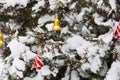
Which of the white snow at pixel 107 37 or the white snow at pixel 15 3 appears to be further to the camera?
the white snow at pixel 15 3

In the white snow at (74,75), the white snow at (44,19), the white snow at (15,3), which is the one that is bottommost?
the white snow at (74,75)

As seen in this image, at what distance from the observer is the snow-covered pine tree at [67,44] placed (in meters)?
3.37

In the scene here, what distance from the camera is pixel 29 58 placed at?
11.3 feet

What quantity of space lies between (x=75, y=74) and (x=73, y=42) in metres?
0.37

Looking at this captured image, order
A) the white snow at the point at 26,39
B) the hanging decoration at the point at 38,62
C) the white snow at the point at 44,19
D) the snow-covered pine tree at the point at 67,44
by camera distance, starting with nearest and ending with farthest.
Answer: the hanging decoration at the point at 38,62 < the snow-covered pine tree at the point at 67,44 < the white snow at the point at 26,39 < the white snow at the point at 44,19

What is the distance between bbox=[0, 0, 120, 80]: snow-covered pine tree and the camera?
11.1 ft

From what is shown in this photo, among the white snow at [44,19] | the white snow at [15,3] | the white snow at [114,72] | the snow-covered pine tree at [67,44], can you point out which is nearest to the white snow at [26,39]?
the snow-covered pine tree at [67,44]

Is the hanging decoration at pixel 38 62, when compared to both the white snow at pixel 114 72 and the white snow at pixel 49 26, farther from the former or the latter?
the white snow at pixel 114 72

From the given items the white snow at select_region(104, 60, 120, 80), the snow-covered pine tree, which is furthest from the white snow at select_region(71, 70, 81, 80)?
the white snow at select_region(104, 60, 120, 80)

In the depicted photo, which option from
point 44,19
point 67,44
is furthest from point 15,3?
point 67,44

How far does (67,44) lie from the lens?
140 inches

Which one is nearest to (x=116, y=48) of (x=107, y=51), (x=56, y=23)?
(x=107, y=51)

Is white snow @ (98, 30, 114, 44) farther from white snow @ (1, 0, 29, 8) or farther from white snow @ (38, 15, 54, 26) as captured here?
white snow @ (1, 0, 29, 8)

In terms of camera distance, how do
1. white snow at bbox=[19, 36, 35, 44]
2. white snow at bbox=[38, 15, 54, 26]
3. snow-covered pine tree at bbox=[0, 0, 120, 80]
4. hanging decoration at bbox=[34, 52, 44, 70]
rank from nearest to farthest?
hanging decoration at bbox=[34, 52, 44, 70] → snow-covered pine tree at bbox=[0, 0, 120, 80] → white snow at bbox=[19, 36, 35, 44] → white snow at bbox=[38, 15, 54, 26]
